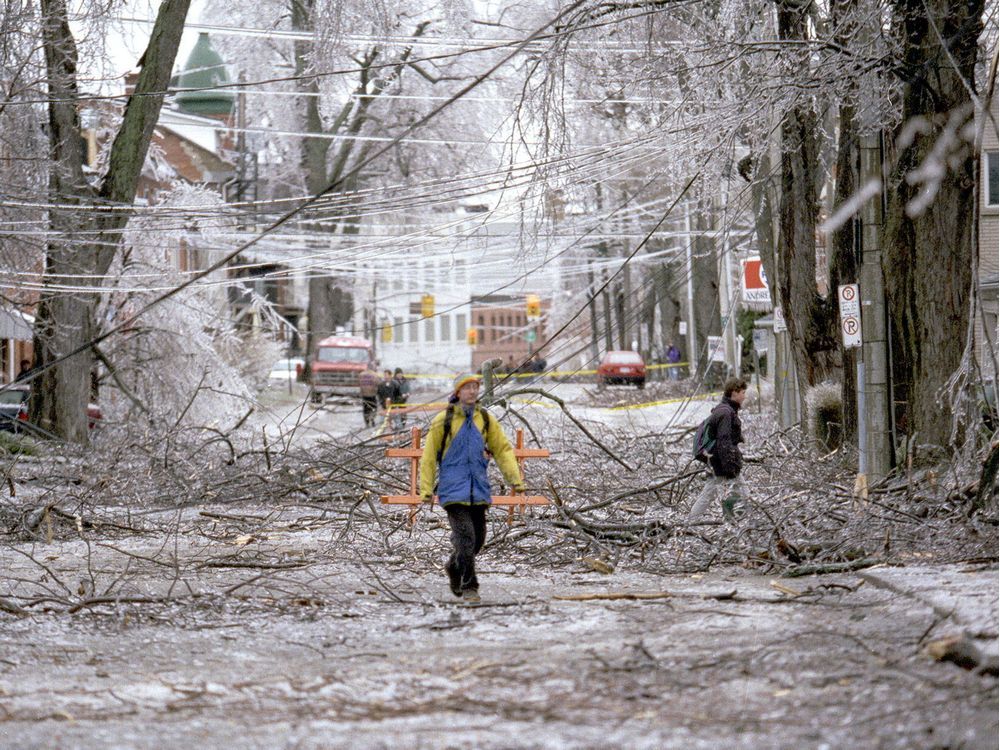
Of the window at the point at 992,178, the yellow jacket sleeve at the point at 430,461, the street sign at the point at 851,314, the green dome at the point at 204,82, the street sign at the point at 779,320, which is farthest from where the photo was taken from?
the green dome at the point at 204,82

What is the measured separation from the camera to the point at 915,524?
35.0 ft

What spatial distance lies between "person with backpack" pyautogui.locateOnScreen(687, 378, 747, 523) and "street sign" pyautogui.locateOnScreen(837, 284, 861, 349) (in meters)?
1.13

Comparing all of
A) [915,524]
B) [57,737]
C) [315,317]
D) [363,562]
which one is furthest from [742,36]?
[315,317]

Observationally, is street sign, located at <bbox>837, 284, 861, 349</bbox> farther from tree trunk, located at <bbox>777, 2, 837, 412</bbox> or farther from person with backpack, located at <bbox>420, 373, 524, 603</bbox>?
person with backpack, located at <bbox>420, 373, 524, 603</bbox>

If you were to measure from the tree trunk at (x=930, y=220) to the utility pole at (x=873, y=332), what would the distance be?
10 centimetres

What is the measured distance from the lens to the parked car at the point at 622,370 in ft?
176

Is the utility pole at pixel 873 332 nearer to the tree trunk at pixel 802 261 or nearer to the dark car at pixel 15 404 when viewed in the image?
the tree trunk at pixel 802 261

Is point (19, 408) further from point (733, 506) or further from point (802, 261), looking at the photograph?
point (733, 506)

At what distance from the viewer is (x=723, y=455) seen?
1302 cm

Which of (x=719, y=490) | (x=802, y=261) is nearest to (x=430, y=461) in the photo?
(x=719, y=490)

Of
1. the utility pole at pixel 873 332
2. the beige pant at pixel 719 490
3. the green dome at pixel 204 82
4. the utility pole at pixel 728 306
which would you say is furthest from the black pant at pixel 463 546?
the green dome at pixel 204 82

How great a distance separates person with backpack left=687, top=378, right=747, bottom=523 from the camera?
42.4 ft

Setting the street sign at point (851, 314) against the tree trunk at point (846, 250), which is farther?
the tree trunk at point (846, 250)

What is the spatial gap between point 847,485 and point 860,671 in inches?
309
